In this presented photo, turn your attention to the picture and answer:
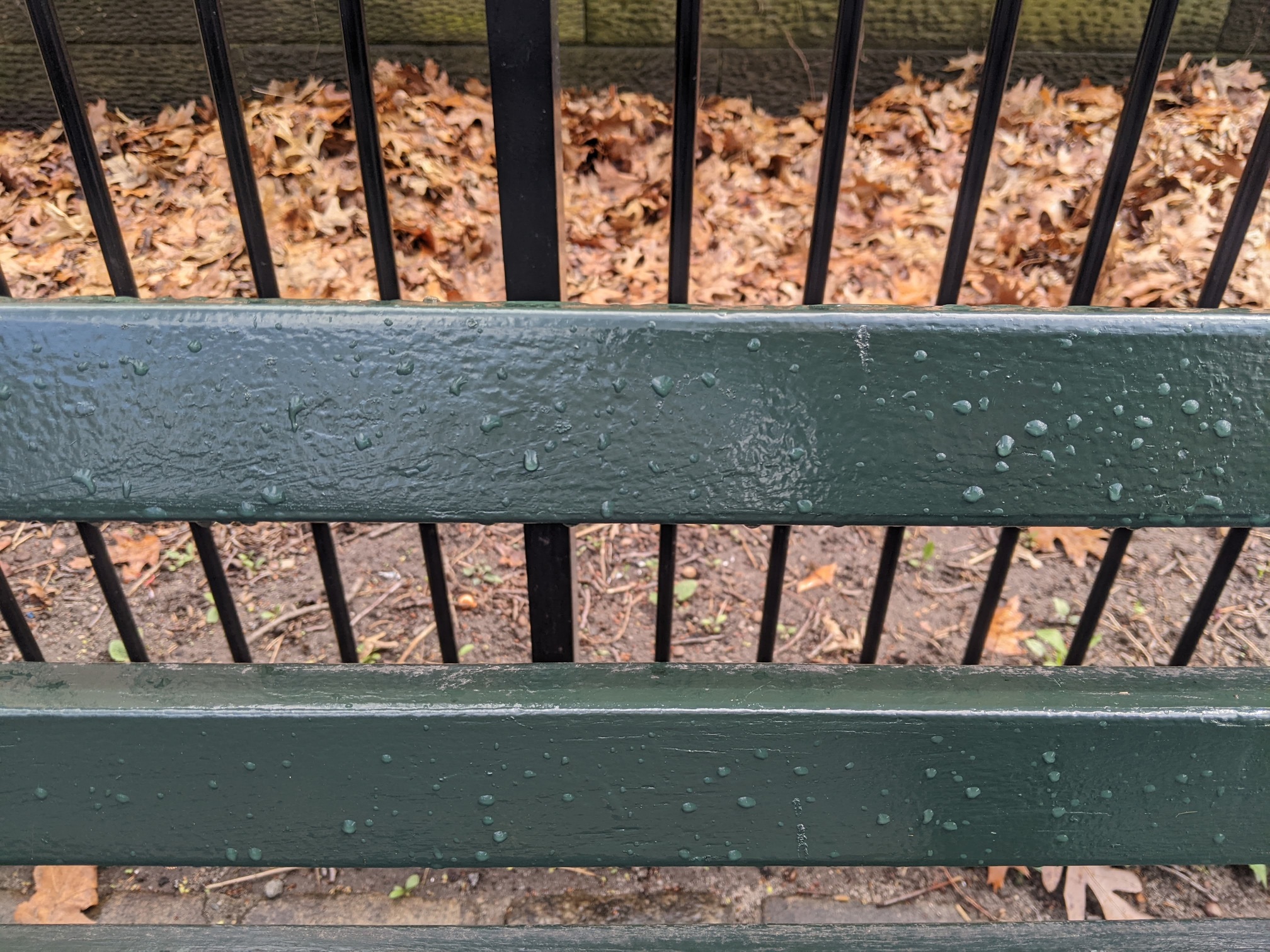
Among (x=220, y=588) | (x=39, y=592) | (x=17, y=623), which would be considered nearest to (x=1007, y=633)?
(x=220, y=588)

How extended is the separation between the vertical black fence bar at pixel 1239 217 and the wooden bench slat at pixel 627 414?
0.52ft

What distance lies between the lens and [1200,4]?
374 cm

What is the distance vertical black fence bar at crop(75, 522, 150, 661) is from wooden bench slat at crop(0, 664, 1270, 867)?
0.23 m

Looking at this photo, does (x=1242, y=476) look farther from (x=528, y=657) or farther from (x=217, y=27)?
(x=528, y=657)

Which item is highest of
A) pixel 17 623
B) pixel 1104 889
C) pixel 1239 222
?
pixel 1239 222

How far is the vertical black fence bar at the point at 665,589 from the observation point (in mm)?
1245

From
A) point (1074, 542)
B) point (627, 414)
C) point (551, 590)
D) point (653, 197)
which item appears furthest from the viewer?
point (653, 197)

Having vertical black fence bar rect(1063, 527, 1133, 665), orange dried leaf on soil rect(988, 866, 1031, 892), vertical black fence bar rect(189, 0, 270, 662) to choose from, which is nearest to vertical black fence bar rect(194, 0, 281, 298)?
vertical black fence bar rect(189, 0, 270, 662)

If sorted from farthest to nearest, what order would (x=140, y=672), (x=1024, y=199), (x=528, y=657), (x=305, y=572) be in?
1. (x=1024, y=199)
2. (x=305, y=572)
3. (x=528, y=657)
4. (x=140, y=672)

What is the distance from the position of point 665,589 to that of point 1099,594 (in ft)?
2.09

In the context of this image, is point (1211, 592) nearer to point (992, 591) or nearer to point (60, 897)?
point (992, 591)

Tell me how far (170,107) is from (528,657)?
10.5ft

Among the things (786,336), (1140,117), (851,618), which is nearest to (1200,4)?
(851,618)

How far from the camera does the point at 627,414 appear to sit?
92 cm
